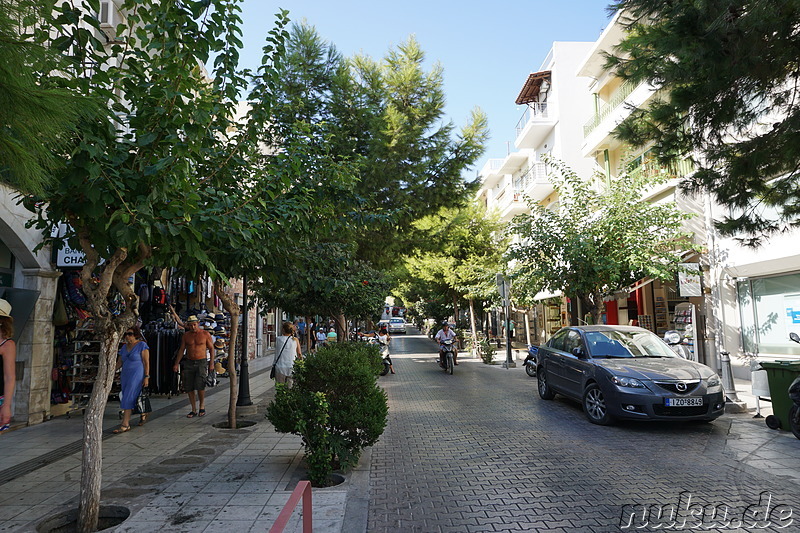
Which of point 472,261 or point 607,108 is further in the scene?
point 472,261

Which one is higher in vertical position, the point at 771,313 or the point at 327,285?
the point at 327,285

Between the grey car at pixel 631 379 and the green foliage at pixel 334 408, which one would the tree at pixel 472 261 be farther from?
the green foliage at pixel 334 408

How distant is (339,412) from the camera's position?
18.6ft

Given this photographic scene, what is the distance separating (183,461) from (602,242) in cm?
1114

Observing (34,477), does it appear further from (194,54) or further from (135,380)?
(194,54)

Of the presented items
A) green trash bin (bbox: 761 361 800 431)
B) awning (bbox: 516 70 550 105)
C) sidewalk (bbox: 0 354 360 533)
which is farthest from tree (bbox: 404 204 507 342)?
sidewalk (bbox: 0 354 360 533)

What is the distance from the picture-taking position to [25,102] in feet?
6.39

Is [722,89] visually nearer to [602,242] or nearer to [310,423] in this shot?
[310,423]

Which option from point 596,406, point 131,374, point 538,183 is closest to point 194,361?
point 131,374

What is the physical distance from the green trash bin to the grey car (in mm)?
716

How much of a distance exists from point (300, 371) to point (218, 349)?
10.3m

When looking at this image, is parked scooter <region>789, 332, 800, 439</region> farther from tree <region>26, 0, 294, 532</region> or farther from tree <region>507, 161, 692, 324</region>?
tree <region>26, 0, 294, 532</region>

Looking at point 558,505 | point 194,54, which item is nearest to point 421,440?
point 558,505

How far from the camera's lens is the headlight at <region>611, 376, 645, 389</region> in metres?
7.83
